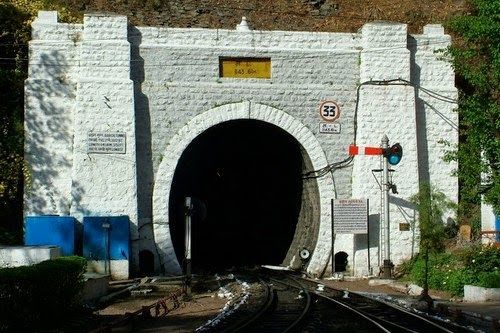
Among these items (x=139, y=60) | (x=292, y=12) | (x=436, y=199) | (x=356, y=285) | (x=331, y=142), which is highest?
(x=292, y=12)

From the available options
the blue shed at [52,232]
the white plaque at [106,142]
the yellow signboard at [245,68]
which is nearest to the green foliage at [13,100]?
the blue shed at [52,232]

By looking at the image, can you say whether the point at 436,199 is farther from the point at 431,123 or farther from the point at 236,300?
the point at 236,300

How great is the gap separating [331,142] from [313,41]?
8.34ft

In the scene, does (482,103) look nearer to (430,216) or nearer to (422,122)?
(430,216)

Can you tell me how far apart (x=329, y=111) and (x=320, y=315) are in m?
9.12

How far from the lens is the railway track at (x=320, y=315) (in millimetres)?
12805

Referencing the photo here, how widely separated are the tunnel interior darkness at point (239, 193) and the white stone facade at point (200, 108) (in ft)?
3.12

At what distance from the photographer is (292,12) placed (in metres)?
30.2

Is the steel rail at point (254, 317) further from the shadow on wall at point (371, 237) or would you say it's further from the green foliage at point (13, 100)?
the green foliage at point (13, 100)

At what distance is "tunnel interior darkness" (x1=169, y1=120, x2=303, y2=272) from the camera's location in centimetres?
2453

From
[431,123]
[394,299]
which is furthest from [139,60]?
[394,299]

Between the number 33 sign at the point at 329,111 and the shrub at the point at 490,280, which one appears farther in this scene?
the number 33 sign at the point at 329,111

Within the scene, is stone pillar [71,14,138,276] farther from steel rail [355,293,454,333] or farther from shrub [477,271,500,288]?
shrub [477,271,500,288]

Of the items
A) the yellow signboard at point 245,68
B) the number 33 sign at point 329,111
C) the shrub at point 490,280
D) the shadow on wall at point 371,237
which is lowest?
the shrub at point 490,280
